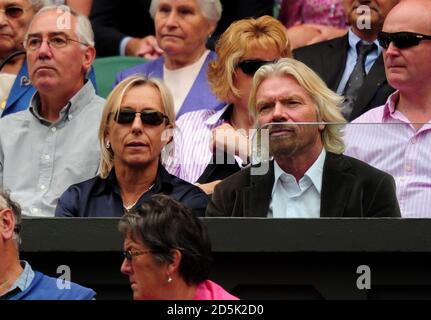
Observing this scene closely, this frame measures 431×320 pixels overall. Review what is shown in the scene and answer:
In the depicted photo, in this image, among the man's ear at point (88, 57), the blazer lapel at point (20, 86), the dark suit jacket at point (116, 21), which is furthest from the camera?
the dark suit jacket at point (116, 21)

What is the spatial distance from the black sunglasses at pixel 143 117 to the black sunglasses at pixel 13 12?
196cm

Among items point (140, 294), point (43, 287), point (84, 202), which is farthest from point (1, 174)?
point (140, 294)

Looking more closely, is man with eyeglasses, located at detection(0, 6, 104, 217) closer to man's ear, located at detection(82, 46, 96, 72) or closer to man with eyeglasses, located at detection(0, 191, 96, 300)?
man's ear, located at detection(82, 46, 96, 72)

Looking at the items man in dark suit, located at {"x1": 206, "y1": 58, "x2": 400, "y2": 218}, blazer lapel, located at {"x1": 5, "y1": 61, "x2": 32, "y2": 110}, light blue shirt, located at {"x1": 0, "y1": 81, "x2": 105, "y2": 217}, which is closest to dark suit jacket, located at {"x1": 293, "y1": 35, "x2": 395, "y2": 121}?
man in dark suit, located at {"x1": 206, "y1": 58, "x2": 400, "y2": 218}

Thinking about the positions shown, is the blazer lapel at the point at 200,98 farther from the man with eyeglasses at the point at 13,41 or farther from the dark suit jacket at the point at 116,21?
the dark suit jacket at the point at 116,21

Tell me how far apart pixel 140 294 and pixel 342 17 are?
13.6 feet

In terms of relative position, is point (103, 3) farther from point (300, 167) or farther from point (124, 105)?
point (300, 167)

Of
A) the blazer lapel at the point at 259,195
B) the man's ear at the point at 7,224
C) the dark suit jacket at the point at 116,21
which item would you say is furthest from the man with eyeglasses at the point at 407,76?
the dark suit jacket at the point at 116,21

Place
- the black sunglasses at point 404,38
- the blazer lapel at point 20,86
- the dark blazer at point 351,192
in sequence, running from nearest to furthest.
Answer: the dark blazer at point 351,192, the black sunglasses at point 404,38, the blazer lapel at point 20,86

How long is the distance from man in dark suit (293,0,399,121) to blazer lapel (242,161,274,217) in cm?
157

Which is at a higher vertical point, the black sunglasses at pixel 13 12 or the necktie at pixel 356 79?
the black sunglasses at pixel 13 12

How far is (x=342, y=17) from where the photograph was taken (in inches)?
412

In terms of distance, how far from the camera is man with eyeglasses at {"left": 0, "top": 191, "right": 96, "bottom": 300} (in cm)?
717

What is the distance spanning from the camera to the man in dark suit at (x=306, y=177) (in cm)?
757
